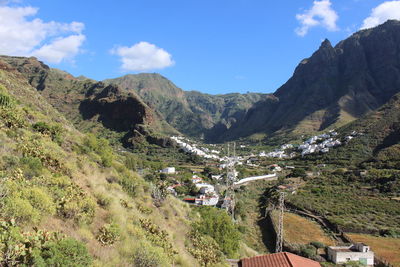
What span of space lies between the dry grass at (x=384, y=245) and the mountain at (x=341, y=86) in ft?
364

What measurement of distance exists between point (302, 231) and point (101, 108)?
91868 mm

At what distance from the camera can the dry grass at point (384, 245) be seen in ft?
81.1

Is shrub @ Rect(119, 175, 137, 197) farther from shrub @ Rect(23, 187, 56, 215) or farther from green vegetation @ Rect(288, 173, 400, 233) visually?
green vegetation @ Rect(288, 173, 400, 233)

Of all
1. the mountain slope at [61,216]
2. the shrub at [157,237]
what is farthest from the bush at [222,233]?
the shrub at [157,237]

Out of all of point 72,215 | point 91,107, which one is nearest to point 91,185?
point 72,215

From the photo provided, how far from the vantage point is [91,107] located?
354 feet

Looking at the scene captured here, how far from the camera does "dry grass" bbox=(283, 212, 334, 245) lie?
29.2 metres

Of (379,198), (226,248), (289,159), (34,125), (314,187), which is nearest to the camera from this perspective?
(34,125)

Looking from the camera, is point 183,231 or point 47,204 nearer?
point 47,204

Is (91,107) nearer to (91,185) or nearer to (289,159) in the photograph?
(289,159)

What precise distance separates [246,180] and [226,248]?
159 ft

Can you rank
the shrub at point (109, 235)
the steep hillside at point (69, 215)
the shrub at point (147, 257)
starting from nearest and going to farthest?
the steep hillside at point (69, 215) < the shrub at point (147, 257) < the shrub at point (109, 235)

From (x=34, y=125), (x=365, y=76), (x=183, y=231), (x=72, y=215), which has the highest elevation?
(x=365, y=76)

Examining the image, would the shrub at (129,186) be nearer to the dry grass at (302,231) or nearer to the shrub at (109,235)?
the shrub at (109,235)
